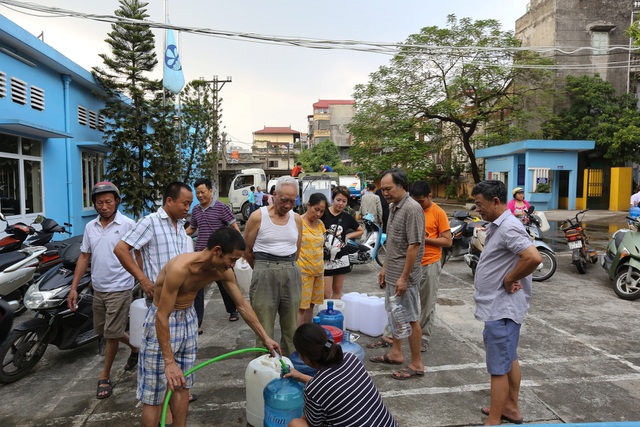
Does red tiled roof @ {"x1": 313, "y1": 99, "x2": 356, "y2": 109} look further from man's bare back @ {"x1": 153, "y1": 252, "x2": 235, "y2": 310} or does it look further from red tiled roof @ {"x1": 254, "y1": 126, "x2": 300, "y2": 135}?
man's bare back @ {"x1": 153, "y1": 252, "x2": 235, "y2": 310}

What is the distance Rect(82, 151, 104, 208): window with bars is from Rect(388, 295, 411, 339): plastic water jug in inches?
409

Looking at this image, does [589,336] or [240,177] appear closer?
[589,336]

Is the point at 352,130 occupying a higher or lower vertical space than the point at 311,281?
higher

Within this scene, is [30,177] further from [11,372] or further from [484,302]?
[484,302]

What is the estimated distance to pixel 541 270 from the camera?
7902 mm

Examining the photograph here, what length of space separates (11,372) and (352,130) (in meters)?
21.7

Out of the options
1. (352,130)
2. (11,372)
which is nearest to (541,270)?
(11,372)

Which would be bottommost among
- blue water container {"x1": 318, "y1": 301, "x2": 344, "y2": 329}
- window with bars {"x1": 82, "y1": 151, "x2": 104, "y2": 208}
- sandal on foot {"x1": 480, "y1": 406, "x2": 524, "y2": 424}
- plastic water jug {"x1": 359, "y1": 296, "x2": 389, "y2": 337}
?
sandal on foot {"x1": 480, "y1": 406, "x2": 524, "y2": 424}

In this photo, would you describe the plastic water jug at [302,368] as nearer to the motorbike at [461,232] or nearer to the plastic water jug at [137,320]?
the plastic water jug at [137,320]

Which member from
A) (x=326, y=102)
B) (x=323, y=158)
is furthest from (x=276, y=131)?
(x=323, y=158)

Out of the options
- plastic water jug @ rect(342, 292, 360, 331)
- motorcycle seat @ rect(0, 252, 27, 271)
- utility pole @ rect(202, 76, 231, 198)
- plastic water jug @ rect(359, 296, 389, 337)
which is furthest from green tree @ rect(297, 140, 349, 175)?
motorcycle seat @ rect(0, 252, 27, 271)

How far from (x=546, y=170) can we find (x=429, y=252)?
2218 centimetres

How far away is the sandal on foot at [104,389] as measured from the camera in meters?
3.60

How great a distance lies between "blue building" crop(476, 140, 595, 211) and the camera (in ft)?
75.8
